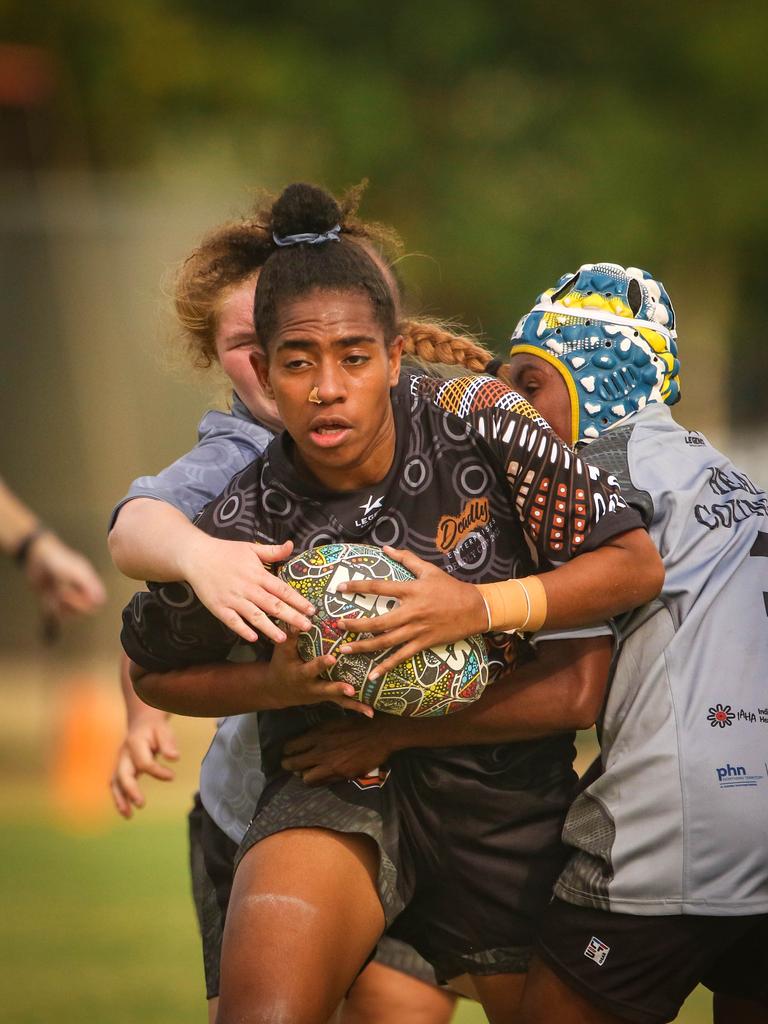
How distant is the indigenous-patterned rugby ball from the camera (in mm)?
2811

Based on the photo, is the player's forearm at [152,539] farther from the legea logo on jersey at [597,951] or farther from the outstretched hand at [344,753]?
the legea logo on jersey at [597,951]

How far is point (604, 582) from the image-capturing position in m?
2.91

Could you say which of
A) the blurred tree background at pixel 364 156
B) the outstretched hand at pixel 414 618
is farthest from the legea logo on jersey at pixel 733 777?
the blurred tree background at pixel 364 156

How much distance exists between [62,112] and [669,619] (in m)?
16.7

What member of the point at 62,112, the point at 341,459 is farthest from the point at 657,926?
the point at 62,112

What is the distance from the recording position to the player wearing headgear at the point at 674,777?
301cm

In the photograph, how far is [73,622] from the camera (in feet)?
46.5

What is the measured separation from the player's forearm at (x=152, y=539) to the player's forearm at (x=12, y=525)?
8.39 ft

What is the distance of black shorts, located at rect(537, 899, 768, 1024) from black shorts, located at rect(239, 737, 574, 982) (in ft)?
0.41

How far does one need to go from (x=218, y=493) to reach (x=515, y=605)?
850 millimetres

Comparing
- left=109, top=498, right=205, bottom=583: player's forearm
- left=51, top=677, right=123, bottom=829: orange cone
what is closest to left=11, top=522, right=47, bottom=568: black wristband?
left=109, top=498, right=205, bottom=583: player's forearm

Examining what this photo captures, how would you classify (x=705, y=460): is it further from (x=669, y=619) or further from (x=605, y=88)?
(x=605, y=88)

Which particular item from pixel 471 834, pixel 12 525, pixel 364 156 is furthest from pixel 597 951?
pixel 364 156

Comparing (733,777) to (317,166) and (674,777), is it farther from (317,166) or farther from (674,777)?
(317,166)
